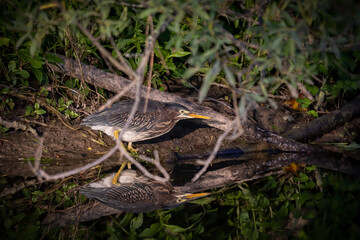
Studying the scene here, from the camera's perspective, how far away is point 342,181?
4.44m

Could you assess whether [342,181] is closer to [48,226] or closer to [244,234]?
[244,234]

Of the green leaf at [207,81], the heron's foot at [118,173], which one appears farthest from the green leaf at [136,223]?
the green leaf at [207,81]

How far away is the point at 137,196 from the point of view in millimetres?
4246

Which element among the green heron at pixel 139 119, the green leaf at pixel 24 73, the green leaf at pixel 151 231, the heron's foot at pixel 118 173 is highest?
the green leaf at pixel 24 73

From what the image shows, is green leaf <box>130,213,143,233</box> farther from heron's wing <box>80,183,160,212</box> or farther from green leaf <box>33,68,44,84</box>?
green leaf <box>33,68,44,84</box>

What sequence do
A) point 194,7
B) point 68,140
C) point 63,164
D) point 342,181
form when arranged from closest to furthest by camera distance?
point 194,7 < point 342,181 < point 63,164 < point 68,140

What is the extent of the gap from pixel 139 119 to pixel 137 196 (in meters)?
1.24

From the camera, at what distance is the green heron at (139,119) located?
16.3 feet

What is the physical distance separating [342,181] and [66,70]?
13.0 feet

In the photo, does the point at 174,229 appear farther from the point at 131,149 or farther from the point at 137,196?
the point at 131,149

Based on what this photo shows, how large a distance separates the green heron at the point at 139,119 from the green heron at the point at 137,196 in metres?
0.65

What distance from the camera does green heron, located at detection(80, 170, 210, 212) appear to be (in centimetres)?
402

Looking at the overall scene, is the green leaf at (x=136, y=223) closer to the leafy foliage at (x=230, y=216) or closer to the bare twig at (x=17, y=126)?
the leafy foliage at (x=230, y=216)

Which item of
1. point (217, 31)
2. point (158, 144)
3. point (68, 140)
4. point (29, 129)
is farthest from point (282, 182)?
point (29, 129)
